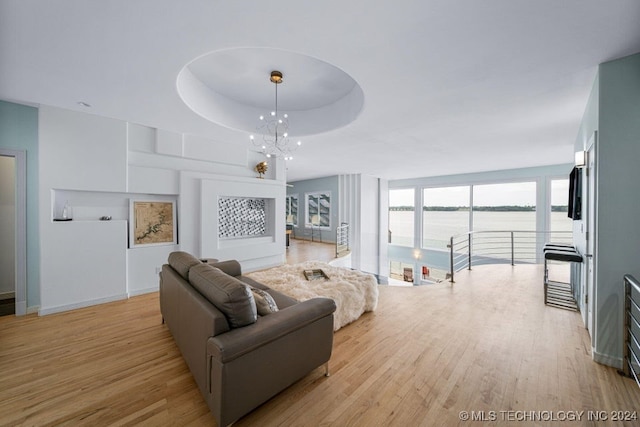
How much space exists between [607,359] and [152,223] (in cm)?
559

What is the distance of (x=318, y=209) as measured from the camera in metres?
10.0

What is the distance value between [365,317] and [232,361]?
2.06m

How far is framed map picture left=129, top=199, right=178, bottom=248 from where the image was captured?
374 cm

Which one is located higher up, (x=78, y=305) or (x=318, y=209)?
(x=318, y=209)

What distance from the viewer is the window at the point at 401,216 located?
9391 millimetres

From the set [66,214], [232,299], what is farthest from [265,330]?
[66,214]

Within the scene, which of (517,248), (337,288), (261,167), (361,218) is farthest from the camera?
(361,218)

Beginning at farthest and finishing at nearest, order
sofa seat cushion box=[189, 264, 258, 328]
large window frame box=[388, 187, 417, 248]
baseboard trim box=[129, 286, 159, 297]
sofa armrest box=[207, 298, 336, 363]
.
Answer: large window frame box=[388, 187, 417, 248]
baseboard trim box=[129, 286, 159, 297]
sofa seat cushion box=[189, 264, 258, 328]
sofa armrest box=[207, 298, 336, 363]

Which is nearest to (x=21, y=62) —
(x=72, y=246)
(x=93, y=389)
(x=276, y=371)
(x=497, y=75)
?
(x=72, y=246)

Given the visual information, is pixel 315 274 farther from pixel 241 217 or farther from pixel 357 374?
pixel 241 217

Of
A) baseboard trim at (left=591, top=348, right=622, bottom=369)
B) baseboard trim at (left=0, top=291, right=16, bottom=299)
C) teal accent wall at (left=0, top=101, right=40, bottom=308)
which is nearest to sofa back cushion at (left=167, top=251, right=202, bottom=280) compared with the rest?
teal accent wall at (left=0, top=101, right=40, bottom=308)

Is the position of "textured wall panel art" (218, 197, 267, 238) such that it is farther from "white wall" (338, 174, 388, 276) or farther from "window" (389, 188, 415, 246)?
"window" (389, 188, 415, 246)

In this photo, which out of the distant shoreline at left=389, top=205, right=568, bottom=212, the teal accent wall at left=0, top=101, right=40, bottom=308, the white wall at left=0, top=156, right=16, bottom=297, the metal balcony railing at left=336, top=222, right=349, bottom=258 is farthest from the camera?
the metal balcony railing at left=336, top=222, right=349, bottom=258

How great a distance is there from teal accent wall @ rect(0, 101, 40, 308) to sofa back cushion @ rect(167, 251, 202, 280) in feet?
7.10
